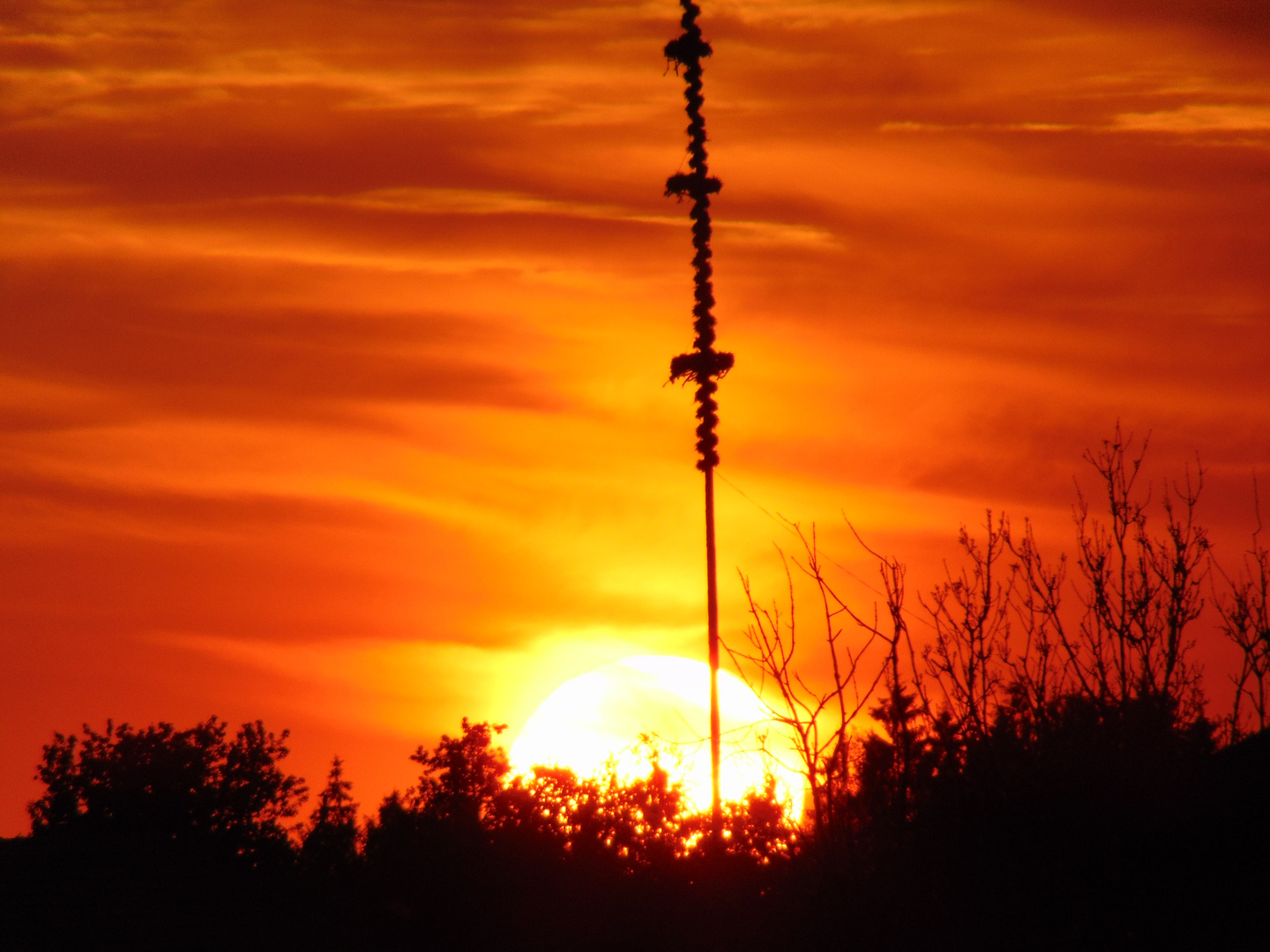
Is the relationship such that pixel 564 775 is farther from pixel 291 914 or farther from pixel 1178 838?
pixel 1178 838

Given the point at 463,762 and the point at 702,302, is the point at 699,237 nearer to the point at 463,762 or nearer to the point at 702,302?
the point at 702,302

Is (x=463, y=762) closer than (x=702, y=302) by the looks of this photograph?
No

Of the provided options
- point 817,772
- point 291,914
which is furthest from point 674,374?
point 291,914

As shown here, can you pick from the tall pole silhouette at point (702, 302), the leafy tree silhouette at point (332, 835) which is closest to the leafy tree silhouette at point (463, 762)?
the leafy tree silhouette at point (332, 835)

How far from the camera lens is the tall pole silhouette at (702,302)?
106ft

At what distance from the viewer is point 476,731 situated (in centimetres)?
8231

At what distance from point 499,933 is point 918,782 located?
1392 centimetres

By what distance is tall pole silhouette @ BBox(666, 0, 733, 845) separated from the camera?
32250mm

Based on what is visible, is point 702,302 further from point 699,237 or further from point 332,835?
point 332,835

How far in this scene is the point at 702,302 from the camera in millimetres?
33156

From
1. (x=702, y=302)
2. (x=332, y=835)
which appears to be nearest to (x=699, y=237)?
(x=702, y=302)

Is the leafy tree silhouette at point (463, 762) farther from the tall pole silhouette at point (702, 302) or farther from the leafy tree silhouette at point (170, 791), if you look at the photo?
the tall pole silhouette at point (702, 302)

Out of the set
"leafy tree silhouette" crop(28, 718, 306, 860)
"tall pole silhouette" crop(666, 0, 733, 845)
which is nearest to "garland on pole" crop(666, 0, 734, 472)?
"tall pole silhouette" crop(666, 0, 733, 845)

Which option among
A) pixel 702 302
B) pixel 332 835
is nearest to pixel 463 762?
pixel 332 835
